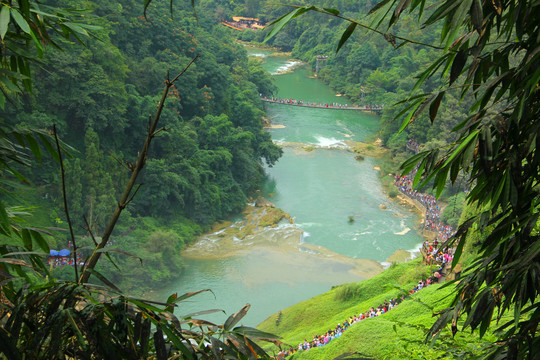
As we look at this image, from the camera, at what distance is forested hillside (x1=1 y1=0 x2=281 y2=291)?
17062 mm

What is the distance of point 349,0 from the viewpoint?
42.1 m

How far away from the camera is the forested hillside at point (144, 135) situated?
1706cm

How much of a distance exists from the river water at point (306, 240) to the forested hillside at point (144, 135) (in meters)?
1.15

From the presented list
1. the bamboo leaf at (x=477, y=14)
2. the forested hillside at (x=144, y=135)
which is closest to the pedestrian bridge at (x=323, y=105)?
the forested hillside at (x=144, y=135)

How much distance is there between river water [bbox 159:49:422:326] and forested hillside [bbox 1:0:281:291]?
115 centimetres

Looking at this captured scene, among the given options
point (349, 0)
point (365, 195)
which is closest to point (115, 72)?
point (365, 195)

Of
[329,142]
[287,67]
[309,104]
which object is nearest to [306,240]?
[329,142]

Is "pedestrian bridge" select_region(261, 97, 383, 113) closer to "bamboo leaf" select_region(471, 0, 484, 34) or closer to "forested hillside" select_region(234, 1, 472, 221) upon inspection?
"forested hillside" select_region(234, 1, 472, 221)

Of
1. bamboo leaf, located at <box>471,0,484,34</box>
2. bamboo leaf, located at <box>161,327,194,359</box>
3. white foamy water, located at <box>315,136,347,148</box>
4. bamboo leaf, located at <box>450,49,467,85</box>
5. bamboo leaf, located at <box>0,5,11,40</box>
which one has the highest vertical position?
bamboo leaf, located at <box>471,0,484,34</box>

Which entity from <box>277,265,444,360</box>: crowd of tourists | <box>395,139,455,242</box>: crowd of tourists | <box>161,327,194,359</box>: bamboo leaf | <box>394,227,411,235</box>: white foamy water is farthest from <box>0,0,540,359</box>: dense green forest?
<box>394,227,411,235</box>: white foamy water

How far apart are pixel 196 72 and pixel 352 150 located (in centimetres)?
867

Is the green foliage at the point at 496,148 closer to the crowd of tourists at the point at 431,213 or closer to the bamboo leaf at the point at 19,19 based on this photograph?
the bamboo leaf at the point at 19,19

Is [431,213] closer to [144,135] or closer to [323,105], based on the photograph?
[144,135]

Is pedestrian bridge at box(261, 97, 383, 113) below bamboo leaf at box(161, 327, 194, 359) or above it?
below
